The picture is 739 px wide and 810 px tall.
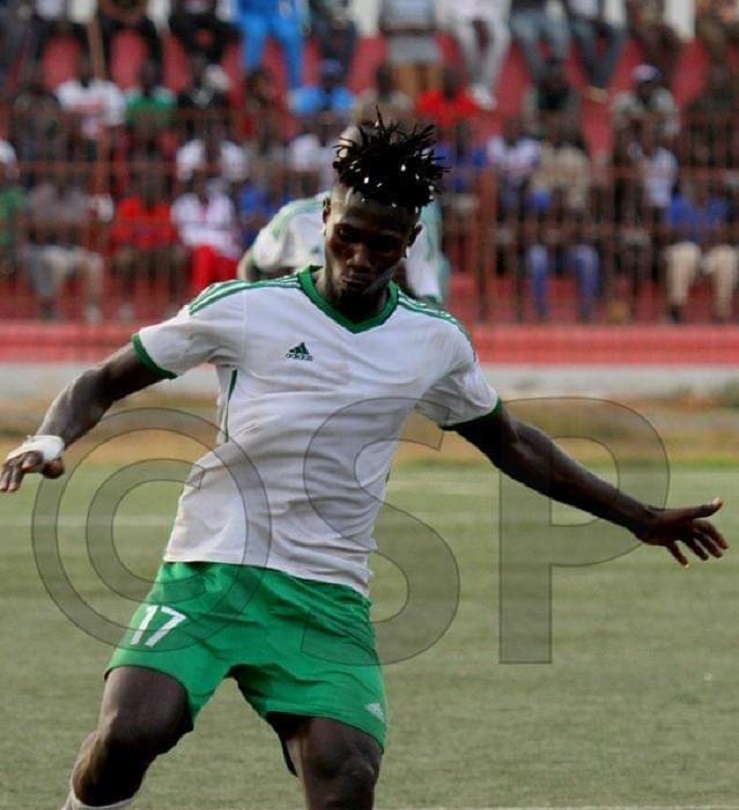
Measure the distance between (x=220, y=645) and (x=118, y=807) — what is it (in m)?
0.44

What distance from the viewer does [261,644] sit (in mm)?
5059

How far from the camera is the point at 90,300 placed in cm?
1830

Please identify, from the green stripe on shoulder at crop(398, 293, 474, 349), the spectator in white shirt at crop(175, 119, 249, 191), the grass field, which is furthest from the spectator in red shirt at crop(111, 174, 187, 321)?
the green stripe on shoulder at crop(398, 293, 474, 349)

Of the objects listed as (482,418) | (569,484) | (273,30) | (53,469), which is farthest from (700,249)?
(53,469)

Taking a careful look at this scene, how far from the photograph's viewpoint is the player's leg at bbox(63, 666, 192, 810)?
4816mm

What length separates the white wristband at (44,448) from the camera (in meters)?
4.81

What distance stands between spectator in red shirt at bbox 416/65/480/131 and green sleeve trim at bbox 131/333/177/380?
14663 millimetres

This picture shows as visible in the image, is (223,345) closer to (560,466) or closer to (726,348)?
(560,466)

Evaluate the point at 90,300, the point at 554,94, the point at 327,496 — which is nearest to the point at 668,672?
the point at 327,496

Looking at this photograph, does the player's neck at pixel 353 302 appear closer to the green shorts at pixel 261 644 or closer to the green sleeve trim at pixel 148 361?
the green sleeve trim at pixel 148 361

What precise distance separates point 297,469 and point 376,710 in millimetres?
603

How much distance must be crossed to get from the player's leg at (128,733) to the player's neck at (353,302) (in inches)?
38.9

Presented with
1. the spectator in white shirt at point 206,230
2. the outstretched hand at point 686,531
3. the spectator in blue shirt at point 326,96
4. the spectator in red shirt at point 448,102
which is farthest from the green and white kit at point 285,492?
the spectator in red shirt at point 448,102

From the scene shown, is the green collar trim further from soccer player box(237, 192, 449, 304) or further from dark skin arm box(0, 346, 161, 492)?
soccer player box(237, 192, 449, 304)
